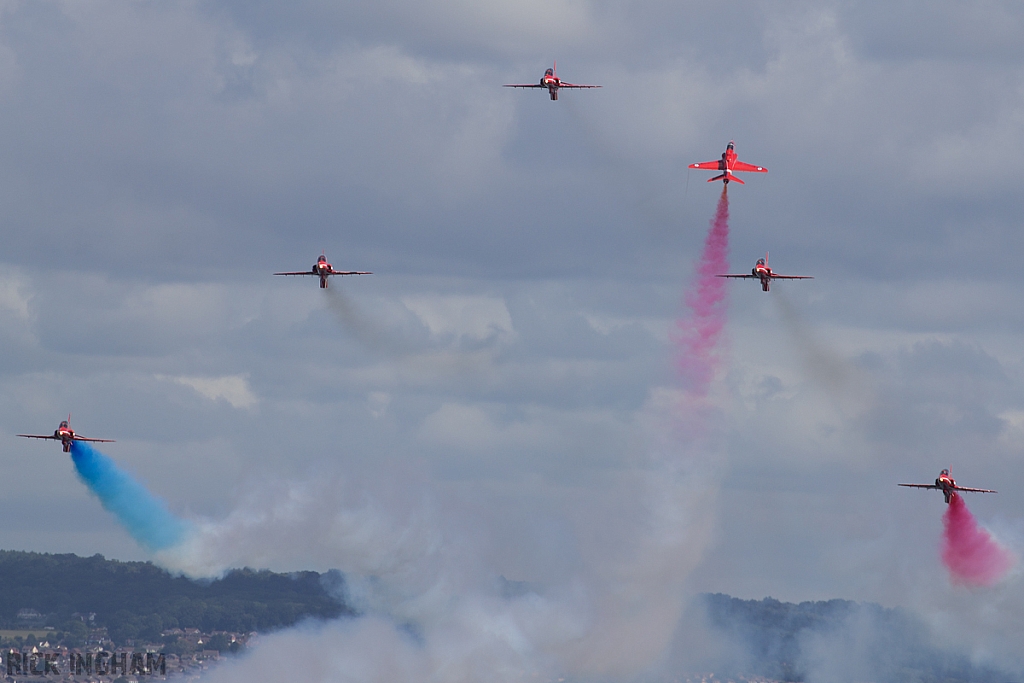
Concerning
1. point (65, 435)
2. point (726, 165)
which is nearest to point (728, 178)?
point (726, 165)

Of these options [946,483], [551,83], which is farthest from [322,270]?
[946,483]

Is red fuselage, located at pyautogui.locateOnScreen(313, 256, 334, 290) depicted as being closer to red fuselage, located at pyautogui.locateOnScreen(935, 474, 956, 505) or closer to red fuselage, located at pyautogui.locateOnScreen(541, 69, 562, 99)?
red fuselage, located at pyautogui.locateOnScreen(541, 69, 562, 99)

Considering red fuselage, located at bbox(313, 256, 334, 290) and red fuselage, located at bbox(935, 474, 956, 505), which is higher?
red fuselage, located at bbox(313, 256, 334, 290)

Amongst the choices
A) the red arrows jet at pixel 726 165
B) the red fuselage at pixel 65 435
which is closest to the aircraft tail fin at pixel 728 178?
the red arrows jet at pixel 726 165

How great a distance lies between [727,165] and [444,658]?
2459 inches

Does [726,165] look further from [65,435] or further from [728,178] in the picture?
[65,435]

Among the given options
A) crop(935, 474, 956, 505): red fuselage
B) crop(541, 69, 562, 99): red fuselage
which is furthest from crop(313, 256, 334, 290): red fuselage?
crop(935, 474, 956, 505): red fuselage

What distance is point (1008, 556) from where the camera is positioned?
186750 mm

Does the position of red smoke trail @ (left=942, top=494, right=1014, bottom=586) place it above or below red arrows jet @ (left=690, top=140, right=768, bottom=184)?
below

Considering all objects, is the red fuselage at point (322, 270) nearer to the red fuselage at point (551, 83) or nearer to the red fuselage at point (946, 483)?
the red fuselage at point (551, 83)

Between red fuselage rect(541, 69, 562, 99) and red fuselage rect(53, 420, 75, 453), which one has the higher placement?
red fuselage rect(541, 69, 562, 99)

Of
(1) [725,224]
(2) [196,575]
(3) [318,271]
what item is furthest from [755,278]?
(2) [196,575]

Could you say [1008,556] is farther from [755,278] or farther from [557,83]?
[557,83]

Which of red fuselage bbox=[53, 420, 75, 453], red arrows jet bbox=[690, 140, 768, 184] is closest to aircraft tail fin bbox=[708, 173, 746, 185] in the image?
red arrows jet bbox=[690, 140, 768, 184]
